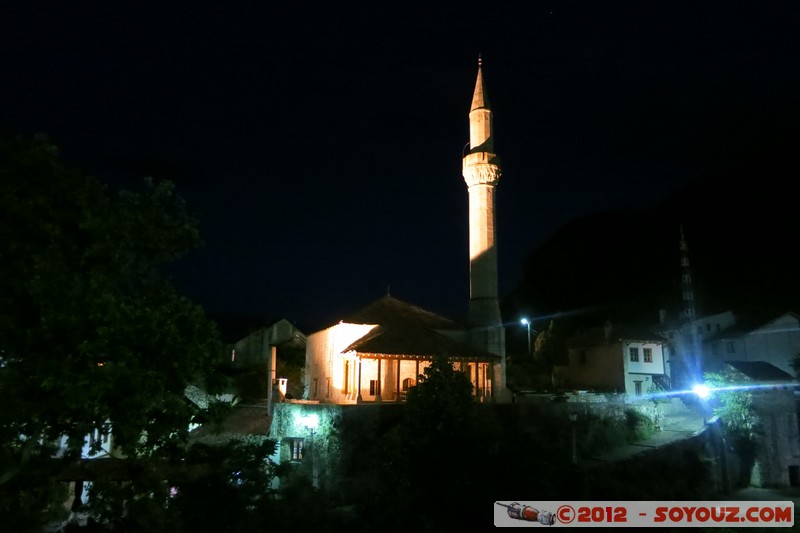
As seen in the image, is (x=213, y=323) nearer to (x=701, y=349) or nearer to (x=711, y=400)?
(x=711, y=400)

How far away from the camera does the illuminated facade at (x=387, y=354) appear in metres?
27.2

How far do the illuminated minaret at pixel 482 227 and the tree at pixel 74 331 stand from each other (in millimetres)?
24120

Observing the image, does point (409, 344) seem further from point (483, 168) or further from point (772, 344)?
point (772, 344)

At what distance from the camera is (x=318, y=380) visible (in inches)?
1320

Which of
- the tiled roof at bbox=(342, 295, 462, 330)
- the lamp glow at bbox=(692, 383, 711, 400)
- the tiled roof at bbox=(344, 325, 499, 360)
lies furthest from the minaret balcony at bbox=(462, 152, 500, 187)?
the lamp glow at bbox=(692, 383, 711, 400)

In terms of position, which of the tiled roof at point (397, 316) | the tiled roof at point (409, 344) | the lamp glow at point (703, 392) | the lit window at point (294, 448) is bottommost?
the lit window at point (294, 448)

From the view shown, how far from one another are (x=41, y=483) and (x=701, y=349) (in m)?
48.7

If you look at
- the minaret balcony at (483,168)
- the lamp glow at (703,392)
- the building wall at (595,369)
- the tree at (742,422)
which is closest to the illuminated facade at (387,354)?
the minaret balcony at (483,168)

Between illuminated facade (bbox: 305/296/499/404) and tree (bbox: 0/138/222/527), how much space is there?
1565 cm

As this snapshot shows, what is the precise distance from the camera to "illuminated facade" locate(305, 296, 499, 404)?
2720cm

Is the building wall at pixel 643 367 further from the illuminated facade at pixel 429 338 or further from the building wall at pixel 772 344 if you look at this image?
the illuminated facade at pixel 429 338

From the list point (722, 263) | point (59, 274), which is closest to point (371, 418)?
point (59, 274)

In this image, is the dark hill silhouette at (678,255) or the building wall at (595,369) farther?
the dark hill silhouette at (678,255)

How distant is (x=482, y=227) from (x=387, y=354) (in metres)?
12.2
